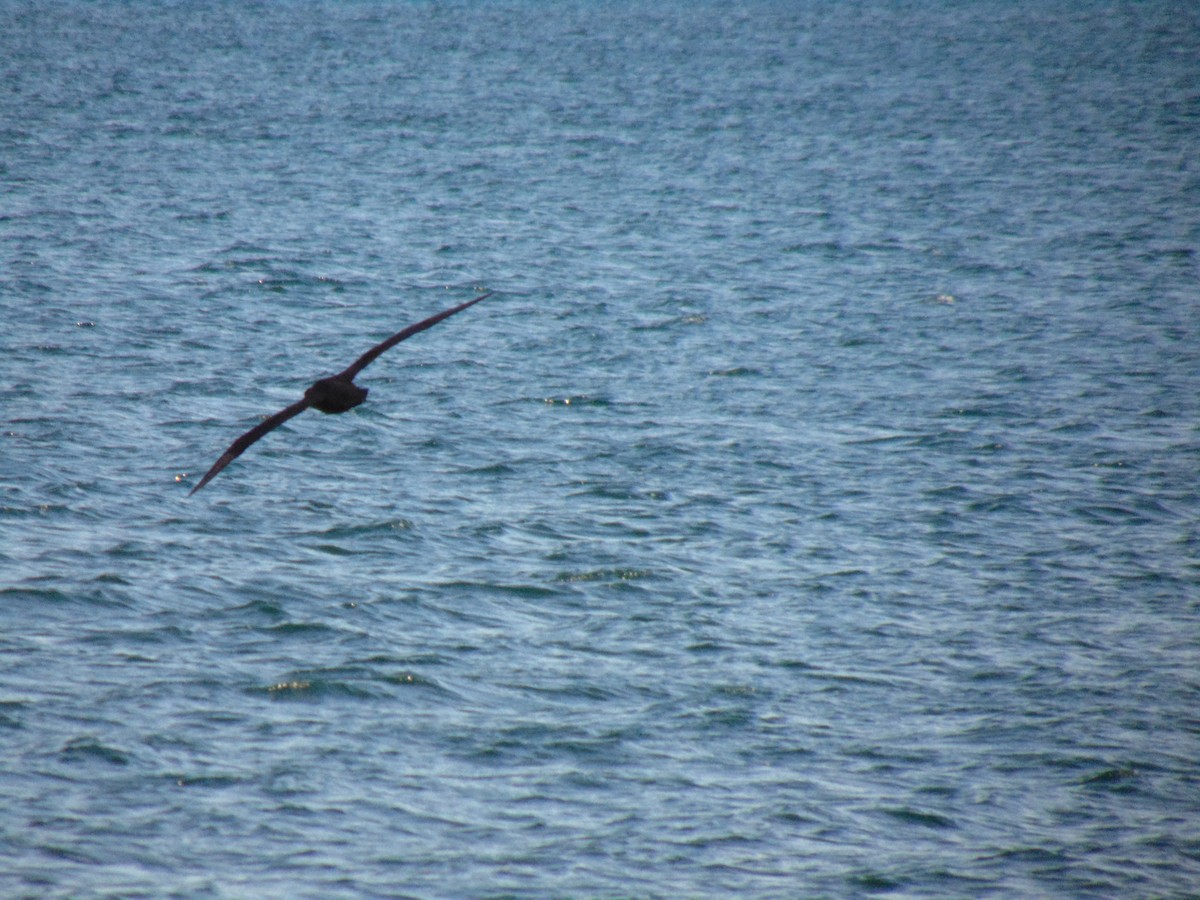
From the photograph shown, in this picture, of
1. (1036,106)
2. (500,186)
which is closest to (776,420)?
(500,186)

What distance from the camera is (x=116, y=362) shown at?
27031 mm

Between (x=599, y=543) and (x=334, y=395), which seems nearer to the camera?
(x=334, y=395)

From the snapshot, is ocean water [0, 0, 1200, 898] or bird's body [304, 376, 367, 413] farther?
ocean water [0, 0, 1200, 898]

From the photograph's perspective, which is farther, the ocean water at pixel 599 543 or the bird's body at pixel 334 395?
the ocean water at pixel 599 543

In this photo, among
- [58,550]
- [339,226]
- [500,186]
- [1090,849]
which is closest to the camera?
[1090,849]

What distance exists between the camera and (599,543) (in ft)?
67.1

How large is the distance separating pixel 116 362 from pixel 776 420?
11.4 m

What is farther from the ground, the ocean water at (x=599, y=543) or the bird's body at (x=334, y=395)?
the bird's body at (x=334, y=395)

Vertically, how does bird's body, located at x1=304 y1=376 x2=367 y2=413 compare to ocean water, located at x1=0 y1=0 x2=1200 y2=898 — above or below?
above

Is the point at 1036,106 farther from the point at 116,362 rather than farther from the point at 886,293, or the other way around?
the point at 116,362

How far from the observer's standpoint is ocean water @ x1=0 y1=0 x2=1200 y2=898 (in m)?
14.2

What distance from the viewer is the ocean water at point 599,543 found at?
14.2m

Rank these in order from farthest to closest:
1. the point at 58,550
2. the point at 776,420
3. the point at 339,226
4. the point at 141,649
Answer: the point at 339,226
the point at 776,420
the point at 58,550
the point at 141,649

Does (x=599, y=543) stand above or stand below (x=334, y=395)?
below
